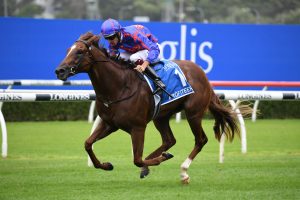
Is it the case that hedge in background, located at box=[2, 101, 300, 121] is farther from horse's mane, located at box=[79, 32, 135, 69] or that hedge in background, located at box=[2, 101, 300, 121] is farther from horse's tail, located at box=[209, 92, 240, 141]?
horse's mane, located at box=[79, 32, 135, 69]

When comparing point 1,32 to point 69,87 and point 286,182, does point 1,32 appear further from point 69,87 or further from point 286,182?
point 286,182

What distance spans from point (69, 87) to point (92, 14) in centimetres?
630

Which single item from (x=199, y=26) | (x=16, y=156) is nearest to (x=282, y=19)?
(x=199, y=26)

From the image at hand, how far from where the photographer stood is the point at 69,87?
47.1 ft

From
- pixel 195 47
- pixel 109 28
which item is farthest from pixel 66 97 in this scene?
pixel 195 47

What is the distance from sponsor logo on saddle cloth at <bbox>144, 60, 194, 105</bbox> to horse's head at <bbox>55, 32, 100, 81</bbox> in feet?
2.91

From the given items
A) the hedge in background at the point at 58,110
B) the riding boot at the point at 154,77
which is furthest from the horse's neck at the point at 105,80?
the hedge in background at the point at 58,110

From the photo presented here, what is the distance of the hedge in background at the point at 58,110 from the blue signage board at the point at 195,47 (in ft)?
2.68

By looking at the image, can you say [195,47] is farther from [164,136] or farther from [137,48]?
[137,48]

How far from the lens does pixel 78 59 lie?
272 inches

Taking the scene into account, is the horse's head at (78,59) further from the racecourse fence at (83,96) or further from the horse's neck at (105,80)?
the racecourse fence at (83,96)

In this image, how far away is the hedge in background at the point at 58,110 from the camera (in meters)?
15.1

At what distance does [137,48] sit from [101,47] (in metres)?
0.47

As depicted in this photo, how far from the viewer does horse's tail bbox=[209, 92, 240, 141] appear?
27.6 ft
